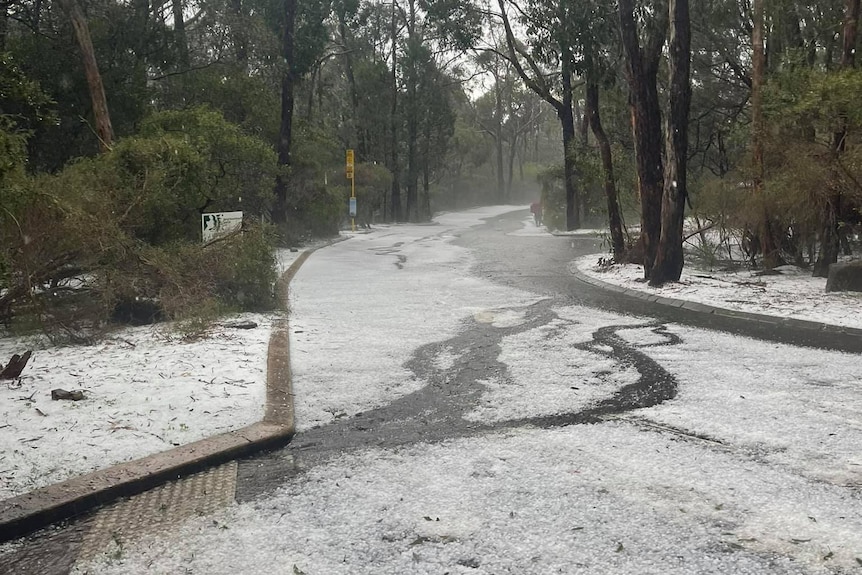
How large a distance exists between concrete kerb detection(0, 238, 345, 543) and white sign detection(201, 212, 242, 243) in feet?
14.7

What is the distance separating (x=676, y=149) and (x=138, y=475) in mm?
10352

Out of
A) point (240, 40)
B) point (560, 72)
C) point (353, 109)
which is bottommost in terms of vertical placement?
point (560, 72)

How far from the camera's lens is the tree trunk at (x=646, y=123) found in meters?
13.0

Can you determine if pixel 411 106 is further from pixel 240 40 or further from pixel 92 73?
pixel 92 73

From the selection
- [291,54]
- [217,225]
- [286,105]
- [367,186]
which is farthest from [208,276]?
[367,186]

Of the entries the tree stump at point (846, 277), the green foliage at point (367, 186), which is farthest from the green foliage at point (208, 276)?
the green foliage at point (367, 186)

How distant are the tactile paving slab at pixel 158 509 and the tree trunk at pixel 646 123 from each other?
10496 millimetres

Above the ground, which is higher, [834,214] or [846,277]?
[834,214]

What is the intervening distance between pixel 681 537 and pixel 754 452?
1370 millimetres

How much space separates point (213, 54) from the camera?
24.9m

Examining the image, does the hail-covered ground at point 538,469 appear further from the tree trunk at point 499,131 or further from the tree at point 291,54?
the tree trunk at point 499,131

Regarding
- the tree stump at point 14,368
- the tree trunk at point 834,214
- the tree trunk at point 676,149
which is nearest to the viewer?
the tree stump at point 14,368

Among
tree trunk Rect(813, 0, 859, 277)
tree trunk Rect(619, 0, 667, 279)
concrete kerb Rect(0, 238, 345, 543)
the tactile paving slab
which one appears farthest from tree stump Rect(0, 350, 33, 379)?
tree trunk Rect(813, 0, 859, 277)

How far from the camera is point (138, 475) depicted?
14.3 ft
